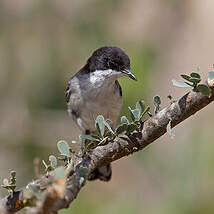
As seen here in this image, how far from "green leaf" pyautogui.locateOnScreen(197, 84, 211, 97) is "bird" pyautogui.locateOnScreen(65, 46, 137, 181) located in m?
2.46

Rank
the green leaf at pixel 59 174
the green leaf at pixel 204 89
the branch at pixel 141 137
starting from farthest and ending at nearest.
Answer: the branch at pixel 141 137, the green leaf at pixel 204 89, the green leaf at pixel 59 174

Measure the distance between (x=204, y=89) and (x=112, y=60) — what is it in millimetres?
2515

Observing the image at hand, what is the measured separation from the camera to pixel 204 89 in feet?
6.53

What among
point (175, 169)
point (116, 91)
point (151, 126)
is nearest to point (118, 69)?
point (116, 91)

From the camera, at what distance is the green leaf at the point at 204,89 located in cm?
199

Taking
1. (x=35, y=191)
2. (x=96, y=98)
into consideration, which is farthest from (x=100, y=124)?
(x=96, y=98)

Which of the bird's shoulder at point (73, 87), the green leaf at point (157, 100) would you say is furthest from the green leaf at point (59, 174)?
the bird's shoulder at point (73, 87)

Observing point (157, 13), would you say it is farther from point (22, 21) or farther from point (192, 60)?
point (22, 21)

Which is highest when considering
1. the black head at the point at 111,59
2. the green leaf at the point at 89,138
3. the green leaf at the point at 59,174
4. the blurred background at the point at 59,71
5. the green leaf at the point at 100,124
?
the blurred background at the point at 59,71

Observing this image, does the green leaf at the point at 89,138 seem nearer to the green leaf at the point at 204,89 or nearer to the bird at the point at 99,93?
the green leaf at the point at 204,89

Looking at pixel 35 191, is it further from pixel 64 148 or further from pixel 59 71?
pixel 59 71

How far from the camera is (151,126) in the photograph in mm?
2223

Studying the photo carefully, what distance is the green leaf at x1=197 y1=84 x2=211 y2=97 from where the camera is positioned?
1.99 metres

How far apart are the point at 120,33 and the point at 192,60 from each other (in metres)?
1.24
